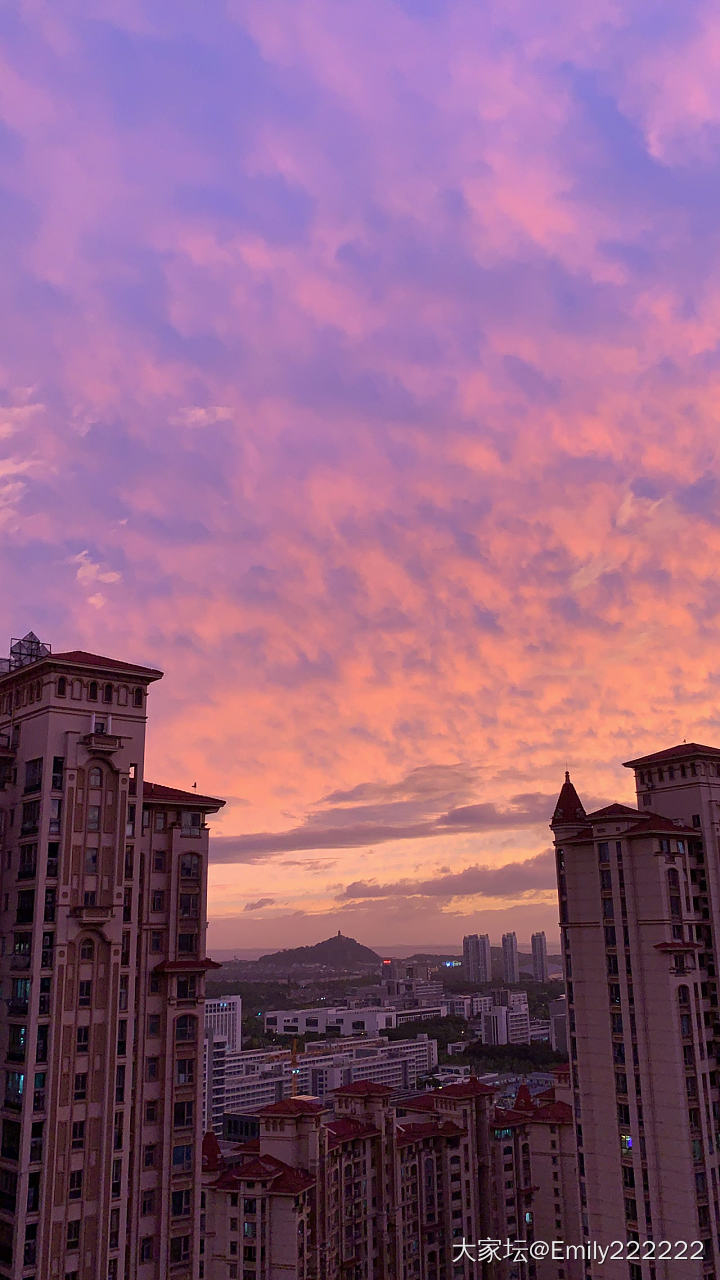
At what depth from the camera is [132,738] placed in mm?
58844

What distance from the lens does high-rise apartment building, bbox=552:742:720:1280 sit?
7125 centimetres

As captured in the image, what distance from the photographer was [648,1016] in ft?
242

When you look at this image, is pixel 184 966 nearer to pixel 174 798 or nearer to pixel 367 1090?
pixel 174 798

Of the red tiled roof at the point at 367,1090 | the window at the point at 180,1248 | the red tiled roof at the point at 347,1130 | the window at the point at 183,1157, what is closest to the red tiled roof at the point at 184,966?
the window at the point at 183,1157

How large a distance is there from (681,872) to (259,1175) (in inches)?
1825

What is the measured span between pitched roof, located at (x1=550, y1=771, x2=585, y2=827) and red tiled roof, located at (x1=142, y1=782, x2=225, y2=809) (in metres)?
32.6

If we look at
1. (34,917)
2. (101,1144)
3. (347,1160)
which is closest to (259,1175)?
(347,1160)

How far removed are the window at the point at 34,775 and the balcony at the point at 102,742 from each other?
9.46ft

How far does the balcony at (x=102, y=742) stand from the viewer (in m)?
A: 56.3

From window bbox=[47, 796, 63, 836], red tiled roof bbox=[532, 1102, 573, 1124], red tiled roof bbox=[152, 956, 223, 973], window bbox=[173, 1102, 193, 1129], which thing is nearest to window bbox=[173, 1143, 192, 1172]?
window bbox=[173, 1102, 193, 1129]

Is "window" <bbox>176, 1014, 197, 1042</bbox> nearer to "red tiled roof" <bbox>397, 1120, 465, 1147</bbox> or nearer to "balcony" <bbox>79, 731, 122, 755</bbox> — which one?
"balcony" <bbox>79, 731, 122, 755</bbox>

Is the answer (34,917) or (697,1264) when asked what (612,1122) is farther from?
(34,917)

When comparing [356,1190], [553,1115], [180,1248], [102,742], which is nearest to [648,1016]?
[180,1248]

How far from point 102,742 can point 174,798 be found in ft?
30.1
